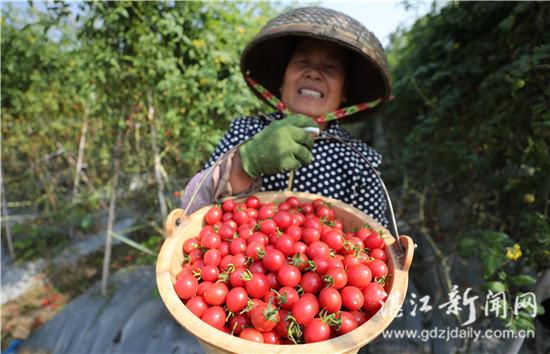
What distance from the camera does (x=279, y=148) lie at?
1049mm

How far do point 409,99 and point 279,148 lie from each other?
2.02 meters

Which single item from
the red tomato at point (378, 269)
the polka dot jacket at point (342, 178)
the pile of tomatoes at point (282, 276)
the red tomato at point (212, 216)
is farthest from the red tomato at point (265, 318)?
the polka dot jacket at point (342, 178)

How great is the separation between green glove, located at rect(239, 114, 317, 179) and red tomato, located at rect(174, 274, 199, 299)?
18.0 inches

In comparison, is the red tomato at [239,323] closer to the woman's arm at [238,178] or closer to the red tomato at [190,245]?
the red tomato at [190,245]

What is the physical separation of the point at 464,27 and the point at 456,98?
431 millimetres

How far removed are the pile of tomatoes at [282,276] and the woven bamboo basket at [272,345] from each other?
0.11ft

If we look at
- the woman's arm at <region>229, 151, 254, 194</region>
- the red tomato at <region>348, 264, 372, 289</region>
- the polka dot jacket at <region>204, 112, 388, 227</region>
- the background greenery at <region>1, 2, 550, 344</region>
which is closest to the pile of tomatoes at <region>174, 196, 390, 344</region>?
the red tomato at <region>348, 264, 372, 289</region>

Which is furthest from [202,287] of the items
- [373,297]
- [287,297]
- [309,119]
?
[309,119]

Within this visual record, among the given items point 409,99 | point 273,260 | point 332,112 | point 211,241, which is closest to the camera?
point 273,260

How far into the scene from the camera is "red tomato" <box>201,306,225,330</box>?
757 mm

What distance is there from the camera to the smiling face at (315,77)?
4.32 ft

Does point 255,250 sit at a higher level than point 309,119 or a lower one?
lower

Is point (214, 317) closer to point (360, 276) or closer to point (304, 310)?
point (304, 310)

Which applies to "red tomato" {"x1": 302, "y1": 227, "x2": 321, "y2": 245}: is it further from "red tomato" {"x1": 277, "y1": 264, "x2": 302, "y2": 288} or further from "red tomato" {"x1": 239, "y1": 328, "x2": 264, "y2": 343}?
"red tomato" {"x1": 239, "y1": 328, "x2": 264, "y2": 343}
